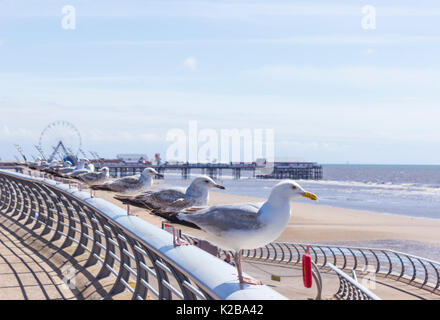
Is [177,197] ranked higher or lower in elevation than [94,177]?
higher

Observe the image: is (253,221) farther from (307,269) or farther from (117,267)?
(117,267)

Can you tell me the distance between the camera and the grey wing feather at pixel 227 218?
14.0 feet

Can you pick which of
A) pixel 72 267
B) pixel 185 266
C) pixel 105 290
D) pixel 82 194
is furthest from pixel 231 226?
pixel 72 267

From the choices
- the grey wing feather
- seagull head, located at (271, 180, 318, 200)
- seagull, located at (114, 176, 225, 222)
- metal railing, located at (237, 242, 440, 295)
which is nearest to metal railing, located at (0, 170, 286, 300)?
the grey wing feather

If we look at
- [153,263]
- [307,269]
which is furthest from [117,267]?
[153,263]

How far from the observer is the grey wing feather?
14.0 feet

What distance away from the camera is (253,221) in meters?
4.24

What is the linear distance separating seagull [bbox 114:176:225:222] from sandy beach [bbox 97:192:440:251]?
17.2 meters

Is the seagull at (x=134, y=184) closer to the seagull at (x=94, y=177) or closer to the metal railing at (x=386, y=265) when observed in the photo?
the metal railing at (x=386, y=265)

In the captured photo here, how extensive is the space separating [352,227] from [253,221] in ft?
99.8

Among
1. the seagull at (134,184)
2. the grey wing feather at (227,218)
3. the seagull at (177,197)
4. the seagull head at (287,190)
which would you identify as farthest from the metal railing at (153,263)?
the seagull at (134,184)
